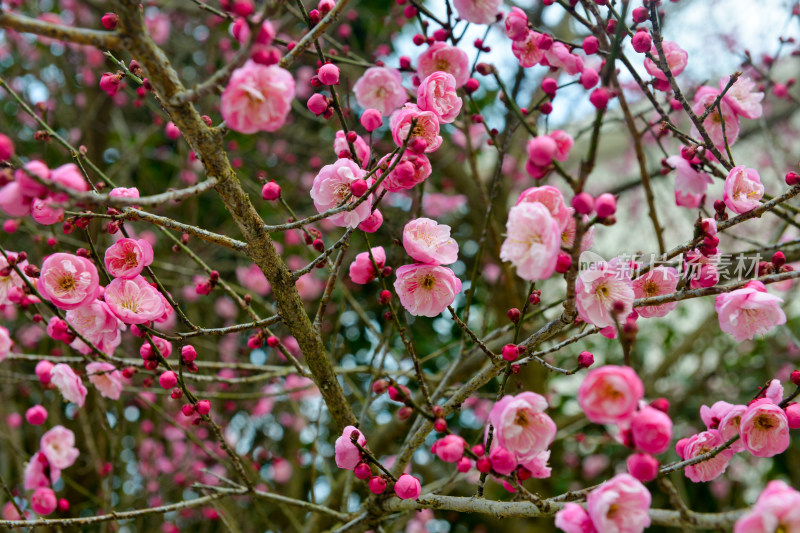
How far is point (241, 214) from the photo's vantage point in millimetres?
1081

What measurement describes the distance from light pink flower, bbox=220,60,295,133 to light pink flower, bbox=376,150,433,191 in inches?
9.5

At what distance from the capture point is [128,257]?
3.88 feet

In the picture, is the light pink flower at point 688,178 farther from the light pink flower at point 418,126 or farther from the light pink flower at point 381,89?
the light pink flower at point 381,89

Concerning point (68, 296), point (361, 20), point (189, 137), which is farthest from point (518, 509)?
point (361, 20)

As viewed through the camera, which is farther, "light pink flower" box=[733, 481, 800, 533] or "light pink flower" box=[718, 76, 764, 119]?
"light pink flower" box=[718, 76, 764, 119]

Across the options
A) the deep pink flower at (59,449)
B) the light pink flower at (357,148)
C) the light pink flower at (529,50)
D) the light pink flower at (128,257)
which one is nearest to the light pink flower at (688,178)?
the light pink flower at (529,50)

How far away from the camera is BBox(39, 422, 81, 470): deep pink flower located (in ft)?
5.60

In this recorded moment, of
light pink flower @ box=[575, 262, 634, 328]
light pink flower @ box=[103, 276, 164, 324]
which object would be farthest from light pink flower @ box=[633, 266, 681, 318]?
light pink flower @ box=[103, 276, 164, 324]

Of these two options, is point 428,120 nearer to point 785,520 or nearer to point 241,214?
point 241,214

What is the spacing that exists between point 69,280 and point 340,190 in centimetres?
60

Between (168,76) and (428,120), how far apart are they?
1.63 ft

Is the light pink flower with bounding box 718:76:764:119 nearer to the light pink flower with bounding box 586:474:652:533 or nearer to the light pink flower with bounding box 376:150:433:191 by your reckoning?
the light pink flower with bounding box 376:150:433:191

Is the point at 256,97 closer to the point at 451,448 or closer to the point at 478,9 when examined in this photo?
the point at 451,448

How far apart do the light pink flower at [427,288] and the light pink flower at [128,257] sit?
513mm
